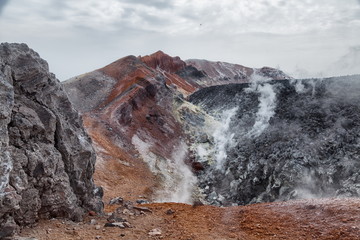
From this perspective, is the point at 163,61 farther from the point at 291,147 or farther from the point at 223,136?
the point at 291,147

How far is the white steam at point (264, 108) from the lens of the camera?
23.8 metres

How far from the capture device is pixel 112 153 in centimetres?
2094

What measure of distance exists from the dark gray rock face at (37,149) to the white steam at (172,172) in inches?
339

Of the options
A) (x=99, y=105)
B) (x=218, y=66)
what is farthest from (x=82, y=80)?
(x=218, y=66)

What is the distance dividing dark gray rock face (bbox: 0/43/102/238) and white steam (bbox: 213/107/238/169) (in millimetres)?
14803

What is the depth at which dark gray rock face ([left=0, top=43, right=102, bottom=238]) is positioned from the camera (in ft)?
20.3

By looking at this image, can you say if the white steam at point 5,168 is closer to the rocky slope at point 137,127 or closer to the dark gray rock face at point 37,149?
the dark gray rock face at point 37,149


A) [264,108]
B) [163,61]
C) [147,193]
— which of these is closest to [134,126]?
[147,193]

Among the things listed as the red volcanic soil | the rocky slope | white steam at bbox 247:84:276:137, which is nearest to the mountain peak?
the rocky slope

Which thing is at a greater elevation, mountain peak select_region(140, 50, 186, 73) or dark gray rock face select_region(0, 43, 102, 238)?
mountain peak select_region(140, 50, 186, 73)

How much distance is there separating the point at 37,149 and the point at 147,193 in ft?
34.2

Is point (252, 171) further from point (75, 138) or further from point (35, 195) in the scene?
point (35, 195)

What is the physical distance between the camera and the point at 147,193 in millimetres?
16875

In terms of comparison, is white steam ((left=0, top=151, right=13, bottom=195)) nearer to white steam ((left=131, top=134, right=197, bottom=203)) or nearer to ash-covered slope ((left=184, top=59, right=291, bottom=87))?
white steam ((left=131, top=134, right=197, bottom=203))
